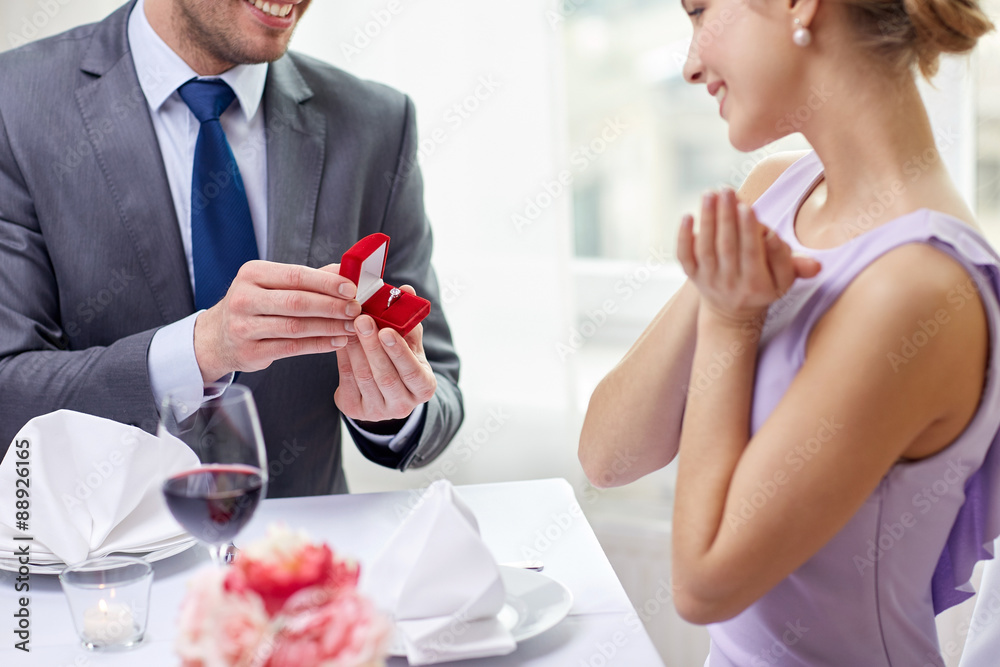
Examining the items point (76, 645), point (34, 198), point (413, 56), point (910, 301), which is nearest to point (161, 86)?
point (34, 198)

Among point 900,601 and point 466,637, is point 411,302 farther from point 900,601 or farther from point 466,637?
point 900,601

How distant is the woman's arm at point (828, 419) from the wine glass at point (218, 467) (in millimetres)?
430

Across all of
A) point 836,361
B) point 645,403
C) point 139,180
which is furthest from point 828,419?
point 139,180

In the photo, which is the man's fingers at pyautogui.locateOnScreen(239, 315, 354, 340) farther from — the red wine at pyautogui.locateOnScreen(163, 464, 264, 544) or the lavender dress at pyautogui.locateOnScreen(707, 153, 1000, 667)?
the lavender dress at pyautogui.locateOnScreen(707, 153, 1000, 667)

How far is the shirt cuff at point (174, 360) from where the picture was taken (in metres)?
1.40

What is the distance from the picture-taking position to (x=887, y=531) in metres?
0.90

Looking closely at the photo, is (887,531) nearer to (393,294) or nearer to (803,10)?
(803,10)

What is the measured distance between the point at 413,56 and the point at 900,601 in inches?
72.9

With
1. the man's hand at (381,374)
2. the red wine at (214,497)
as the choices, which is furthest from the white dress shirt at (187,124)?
the red wine at (214,497)

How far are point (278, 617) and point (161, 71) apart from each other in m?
1.35

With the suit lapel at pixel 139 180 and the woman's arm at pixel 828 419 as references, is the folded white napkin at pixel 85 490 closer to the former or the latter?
→ the suit lapel at pixel 139 180

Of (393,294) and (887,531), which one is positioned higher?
(393,294)

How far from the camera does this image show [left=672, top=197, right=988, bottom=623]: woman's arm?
2.65ft

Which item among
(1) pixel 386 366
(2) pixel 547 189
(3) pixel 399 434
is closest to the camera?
(1) pixel 386 366
